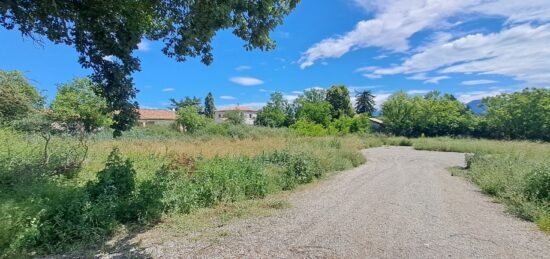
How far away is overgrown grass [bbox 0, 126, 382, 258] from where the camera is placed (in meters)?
4.46

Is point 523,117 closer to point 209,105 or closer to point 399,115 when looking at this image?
point 399,115

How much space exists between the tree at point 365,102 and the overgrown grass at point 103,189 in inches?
2609

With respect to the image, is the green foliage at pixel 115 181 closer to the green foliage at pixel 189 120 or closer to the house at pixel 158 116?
the green foliage at pixel 189 120

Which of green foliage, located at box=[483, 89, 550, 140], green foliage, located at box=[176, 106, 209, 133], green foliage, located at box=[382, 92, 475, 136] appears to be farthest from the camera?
green foliage, located at box=[382, 92, 475, 136]

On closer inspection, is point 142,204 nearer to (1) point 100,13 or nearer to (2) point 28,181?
(2) point 28,181

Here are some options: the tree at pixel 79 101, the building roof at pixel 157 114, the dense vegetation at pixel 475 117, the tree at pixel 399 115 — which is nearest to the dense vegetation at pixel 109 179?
the tree at pixel 79 101

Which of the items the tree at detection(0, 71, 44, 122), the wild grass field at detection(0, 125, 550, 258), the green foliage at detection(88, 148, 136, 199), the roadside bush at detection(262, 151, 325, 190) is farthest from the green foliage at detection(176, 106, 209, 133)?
the green foliage at detection(88, 148, 136, 199)

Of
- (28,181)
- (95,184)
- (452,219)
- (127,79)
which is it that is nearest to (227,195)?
(95,184)

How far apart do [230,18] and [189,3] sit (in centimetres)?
85

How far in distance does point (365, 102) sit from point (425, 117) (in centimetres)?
2634

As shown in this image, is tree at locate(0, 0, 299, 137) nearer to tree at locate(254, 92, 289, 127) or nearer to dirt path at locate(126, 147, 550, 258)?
dirt path at locate(126, 147, 550, 258)

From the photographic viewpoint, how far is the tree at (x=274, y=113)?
57406 mm

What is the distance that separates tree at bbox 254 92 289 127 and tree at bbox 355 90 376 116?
19777 millimetres

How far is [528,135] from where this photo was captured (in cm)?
3912
